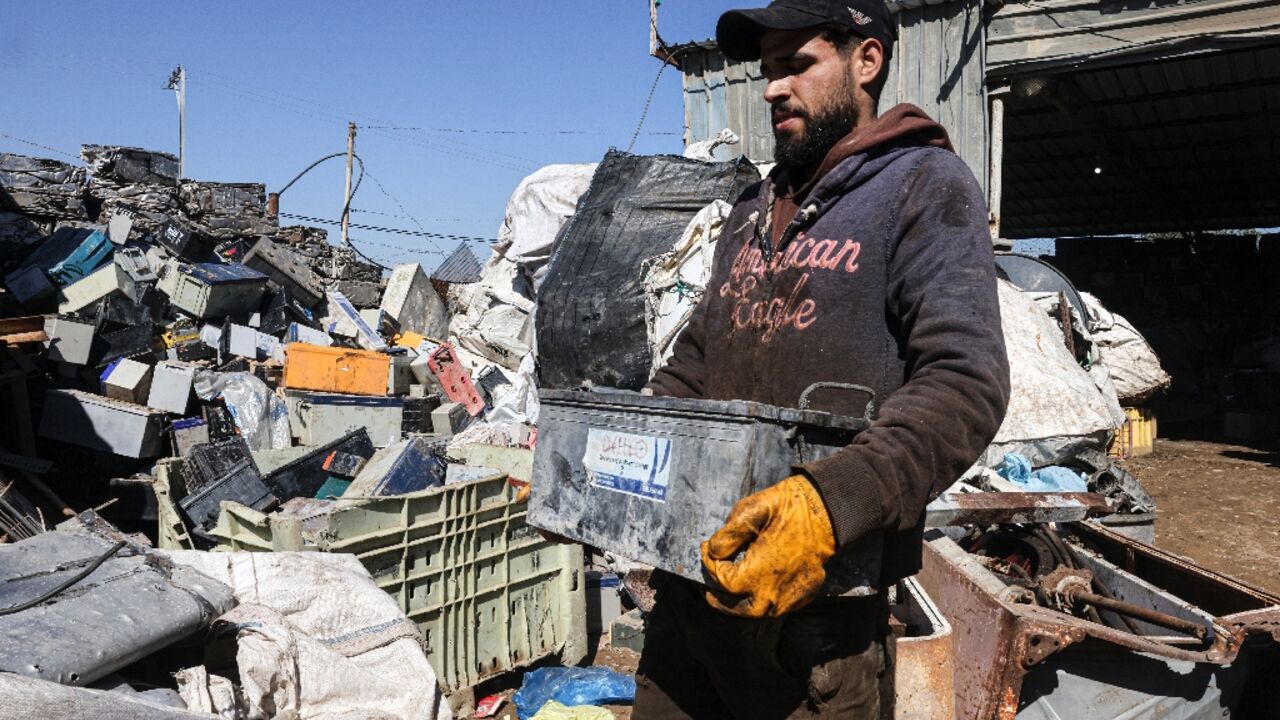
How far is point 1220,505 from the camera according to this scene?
23.1ft

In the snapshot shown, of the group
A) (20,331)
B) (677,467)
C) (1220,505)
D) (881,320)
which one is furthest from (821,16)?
(20,331)

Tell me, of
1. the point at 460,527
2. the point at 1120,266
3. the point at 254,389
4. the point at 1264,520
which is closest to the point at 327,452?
the point at 460,527

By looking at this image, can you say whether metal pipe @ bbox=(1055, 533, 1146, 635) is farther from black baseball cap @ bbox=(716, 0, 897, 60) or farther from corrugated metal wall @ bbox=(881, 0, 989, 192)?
corrugated metal wall @ bbox=(881, 0, 989, 192)

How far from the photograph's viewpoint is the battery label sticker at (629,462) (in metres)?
1.49

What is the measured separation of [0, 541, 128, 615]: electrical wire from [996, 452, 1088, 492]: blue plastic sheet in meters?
A: 4.76

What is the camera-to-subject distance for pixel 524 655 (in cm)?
429

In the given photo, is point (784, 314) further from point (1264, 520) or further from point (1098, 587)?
point (1264, 520)

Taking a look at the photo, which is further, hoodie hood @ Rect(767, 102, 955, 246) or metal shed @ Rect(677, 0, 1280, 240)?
metal shed @ Rect(677, 0, 1280, 240)

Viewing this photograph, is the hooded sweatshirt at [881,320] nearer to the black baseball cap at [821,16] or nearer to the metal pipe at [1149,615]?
the black baseball cap at [821,16]

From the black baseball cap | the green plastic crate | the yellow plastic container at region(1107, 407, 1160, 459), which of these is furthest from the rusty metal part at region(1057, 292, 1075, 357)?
the black baseball cap

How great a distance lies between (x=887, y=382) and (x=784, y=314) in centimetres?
23

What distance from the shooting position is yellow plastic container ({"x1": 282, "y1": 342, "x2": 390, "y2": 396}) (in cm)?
799

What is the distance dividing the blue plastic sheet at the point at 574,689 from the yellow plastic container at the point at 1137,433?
6.65 m

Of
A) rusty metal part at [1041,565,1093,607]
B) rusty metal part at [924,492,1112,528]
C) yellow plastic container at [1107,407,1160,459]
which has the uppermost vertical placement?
rusty metal part at [924,492,1112,528]
